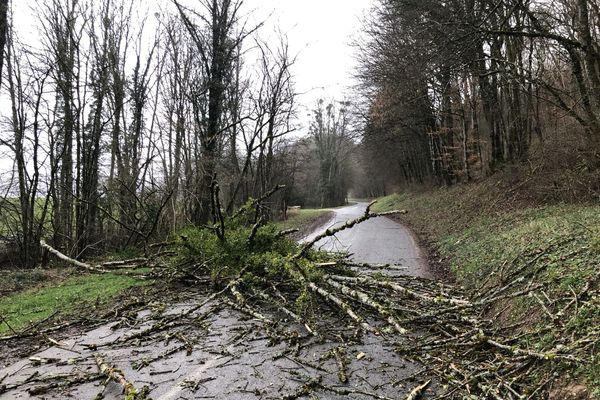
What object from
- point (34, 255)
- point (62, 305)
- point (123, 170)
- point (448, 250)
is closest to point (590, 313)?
point (62, 305)

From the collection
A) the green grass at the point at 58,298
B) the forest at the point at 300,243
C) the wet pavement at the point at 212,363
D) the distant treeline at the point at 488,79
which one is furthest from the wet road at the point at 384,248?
the distant treeline at the point at 488,79

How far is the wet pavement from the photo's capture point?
4.25 meters

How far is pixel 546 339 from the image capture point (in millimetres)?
4293

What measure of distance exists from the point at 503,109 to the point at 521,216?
30.0 ft

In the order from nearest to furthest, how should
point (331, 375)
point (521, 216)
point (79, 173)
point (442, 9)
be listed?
1. point (331, 375)
2. point (521, 216)
3. point (442, 9)
4. point (79, 173)

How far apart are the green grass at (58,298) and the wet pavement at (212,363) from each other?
1.71 meters

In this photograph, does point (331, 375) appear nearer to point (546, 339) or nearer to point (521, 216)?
point (546, 339)

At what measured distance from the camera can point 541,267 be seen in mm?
5996

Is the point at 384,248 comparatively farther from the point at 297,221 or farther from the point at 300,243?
the point at 297,221

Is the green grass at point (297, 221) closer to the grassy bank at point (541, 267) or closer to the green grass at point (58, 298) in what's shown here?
the grassy bank at point (541, 267)

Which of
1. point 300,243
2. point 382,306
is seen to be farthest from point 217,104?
point 382,306

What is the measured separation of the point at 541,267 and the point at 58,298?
804cm

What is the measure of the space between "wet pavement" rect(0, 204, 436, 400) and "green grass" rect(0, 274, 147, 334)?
1713mm

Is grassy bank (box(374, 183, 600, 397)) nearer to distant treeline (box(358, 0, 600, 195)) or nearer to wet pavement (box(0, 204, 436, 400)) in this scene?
wet pavement (box(0, 204, 436, 400))
